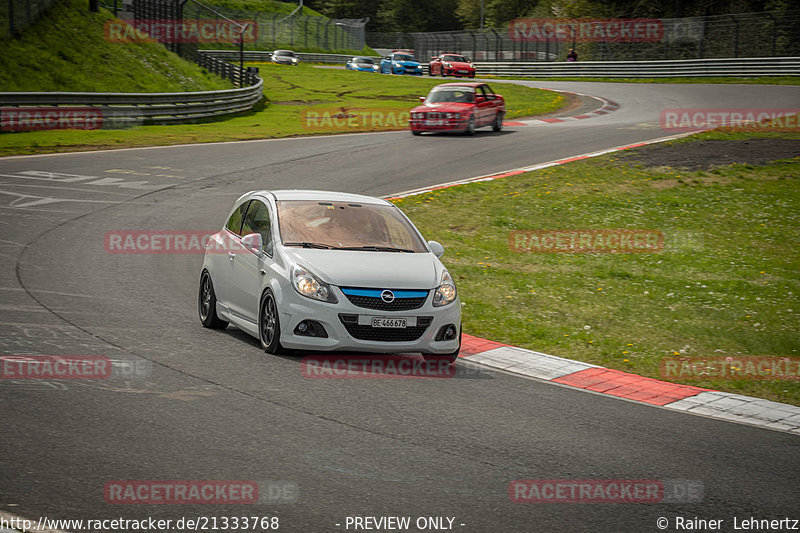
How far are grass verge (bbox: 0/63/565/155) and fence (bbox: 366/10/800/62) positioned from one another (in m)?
14.0

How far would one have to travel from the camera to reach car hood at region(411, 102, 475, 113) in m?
30.6

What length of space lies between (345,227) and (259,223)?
3.33ft

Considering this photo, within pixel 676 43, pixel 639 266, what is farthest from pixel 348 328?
pixel 676 43

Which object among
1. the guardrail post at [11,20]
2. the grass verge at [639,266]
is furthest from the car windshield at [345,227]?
the guardrail post at [11,20]

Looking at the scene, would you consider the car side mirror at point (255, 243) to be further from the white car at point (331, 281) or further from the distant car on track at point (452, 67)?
the distant car on track at point (452, 67)

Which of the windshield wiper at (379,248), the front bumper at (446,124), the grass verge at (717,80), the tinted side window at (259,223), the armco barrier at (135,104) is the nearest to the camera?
the windshield wiper at (379,248)

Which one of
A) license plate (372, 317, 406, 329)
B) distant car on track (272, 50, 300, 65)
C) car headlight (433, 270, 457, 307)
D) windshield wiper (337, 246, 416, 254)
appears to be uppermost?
distant car on track (272, 50, 300, 65)

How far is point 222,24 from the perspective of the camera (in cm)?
8725

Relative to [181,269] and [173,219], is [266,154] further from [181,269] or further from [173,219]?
[181,269]

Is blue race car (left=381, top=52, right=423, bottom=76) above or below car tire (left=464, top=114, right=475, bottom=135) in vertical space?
above

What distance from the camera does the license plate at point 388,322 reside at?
8734mm

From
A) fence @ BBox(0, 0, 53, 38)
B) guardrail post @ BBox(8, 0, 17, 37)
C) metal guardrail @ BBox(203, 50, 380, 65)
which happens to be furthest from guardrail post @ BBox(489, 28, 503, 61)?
guardrail post @ BBox(8, 0, 17, 37)

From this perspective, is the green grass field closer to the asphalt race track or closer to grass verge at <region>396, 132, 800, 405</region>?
grass verge at <region>396, 132, 800, 405</region>

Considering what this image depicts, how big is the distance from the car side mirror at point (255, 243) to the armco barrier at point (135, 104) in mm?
21897
